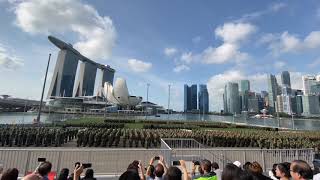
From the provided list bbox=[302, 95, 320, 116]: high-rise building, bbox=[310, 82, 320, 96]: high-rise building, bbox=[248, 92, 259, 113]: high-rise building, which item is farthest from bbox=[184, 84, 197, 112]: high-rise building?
bbox=[310, 82, 320, 96]: high-rise building

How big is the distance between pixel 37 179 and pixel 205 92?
166 meters

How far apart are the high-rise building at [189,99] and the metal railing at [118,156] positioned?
167 m

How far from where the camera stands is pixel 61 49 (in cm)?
16088

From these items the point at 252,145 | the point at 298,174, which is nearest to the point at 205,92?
the point at 252,145

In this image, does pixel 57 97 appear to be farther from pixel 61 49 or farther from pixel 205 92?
pixel 205 92

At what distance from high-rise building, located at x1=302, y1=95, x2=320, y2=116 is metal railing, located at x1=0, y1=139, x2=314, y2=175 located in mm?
125163

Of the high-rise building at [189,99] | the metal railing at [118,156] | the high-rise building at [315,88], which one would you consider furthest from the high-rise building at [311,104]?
the metal railing at [118,156]

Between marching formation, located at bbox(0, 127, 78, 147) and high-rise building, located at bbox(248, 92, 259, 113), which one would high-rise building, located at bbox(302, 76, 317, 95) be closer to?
high-rise building, located at bbox(248, 92, 259, 113)

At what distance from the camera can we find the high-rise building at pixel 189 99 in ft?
582

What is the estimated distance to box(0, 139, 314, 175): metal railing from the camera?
28.0ft

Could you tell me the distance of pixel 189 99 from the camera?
180 meters

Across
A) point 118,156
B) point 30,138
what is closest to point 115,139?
point 30,138

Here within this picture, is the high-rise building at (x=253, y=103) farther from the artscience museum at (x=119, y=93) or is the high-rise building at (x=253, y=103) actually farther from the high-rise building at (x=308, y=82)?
the artscience museum at (x=119, y=93)

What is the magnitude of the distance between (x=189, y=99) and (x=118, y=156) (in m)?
172
